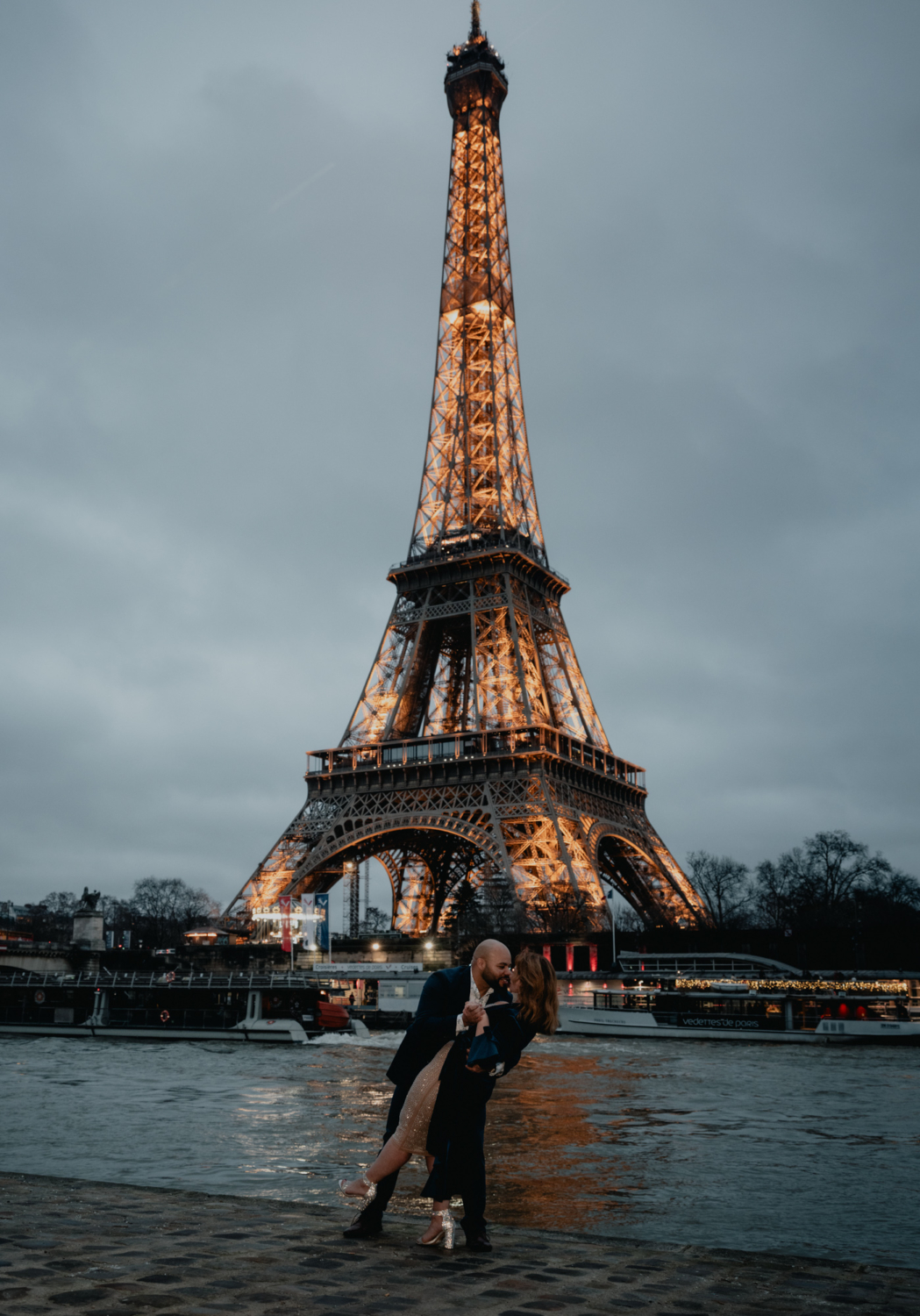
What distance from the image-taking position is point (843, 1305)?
554 centimetres

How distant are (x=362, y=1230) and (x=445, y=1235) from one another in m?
0.57

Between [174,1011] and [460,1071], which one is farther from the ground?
[460,1071]

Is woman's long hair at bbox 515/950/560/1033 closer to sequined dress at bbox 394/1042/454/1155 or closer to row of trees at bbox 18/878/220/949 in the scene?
sequined dress at bbox 394/1042/454/1155

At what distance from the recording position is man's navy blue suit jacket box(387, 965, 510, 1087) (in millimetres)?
6934

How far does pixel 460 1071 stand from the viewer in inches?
271

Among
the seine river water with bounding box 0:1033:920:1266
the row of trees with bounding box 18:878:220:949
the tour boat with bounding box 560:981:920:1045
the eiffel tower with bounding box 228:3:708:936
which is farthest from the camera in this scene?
the row of trees with bounding box 18:878:220:949

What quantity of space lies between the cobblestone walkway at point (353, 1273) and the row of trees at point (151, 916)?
119 metres

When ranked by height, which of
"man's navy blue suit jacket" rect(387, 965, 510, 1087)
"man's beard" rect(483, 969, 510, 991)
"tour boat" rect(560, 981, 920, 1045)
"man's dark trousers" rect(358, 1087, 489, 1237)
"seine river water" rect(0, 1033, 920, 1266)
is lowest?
"tour boat" rect(560, 981, 920, 1045)

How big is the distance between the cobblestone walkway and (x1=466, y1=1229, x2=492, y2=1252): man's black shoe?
3.3 inches

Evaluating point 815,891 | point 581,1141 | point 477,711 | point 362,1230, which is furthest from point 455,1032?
point 815,891

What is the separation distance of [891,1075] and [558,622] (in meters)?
48.6

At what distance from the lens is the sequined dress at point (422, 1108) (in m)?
6.88

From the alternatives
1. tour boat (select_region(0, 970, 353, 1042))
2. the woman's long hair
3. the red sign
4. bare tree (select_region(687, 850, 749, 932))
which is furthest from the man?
bare tree (select_region(687, 850, 749, 932))

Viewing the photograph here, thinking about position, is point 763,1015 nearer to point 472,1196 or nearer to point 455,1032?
point 472,1196
